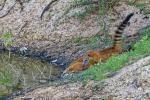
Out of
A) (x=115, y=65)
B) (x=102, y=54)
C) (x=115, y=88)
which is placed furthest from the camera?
(x=102, y=54)

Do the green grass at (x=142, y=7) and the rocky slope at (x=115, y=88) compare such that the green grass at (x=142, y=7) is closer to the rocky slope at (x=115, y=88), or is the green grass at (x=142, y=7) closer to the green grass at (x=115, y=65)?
the green grass at (x=115, y=65)

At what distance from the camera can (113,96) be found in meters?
11.2

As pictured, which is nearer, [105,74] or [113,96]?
[113,96]

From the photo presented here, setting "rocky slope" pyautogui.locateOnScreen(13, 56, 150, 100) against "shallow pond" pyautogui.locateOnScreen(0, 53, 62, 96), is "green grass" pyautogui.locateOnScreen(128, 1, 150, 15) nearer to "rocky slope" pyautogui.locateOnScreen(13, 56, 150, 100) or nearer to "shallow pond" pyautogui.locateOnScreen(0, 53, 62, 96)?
"shallow pond" pyautogui.locateOnScreen(0, 53, 62, 96)

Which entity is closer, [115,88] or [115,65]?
[115,88]

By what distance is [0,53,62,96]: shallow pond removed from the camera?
1622cm

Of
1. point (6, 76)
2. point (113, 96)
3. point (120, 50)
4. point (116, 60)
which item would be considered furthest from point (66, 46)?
point (113, 96)

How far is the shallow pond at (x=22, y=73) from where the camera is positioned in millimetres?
16219

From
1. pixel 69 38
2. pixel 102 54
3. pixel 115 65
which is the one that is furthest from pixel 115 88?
pixel 69 38

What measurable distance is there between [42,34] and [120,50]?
809cm

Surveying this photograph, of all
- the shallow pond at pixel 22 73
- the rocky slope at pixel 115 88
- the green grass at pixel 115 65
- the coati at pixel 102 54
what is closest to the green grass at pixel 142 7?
the shallow pond at pixel 22 73

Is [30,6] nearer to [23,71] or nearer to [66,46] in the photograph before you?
[66,46]

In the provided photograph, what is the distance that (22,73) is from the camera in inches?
734

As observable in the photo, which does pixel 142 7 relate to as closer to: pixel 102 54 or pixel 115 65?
pixel 102 54
